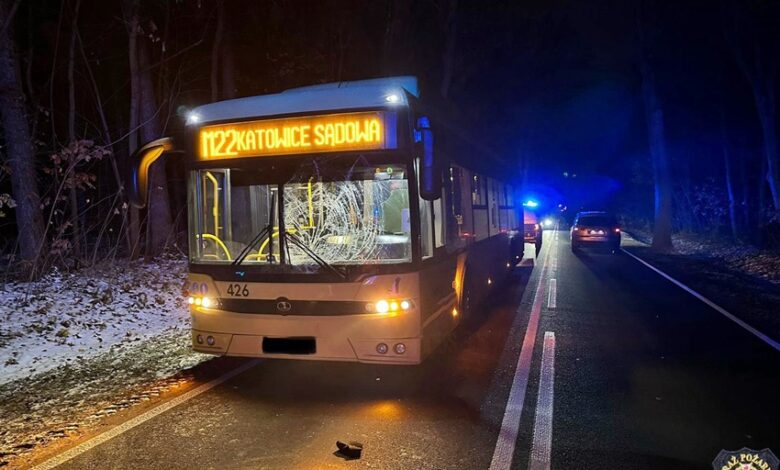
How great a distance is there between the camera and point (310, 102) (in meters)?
6.00

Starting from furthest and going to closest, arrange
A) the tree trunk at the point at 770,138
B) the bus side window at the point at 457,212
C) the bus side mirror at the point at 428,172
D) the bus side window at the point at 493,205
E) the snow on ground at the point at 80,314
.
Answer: the tree trunk at the point at 770,138
the bus side window at the point at 493,205
the snow on ground at the point at 80,314
the bus side window at the point at 457,212
the bus side mirror at the point at 428,172

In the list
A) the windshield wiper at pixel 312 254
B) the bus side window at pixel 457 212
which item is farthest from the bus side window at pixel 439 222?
the windshield wiper at pixel 312 254

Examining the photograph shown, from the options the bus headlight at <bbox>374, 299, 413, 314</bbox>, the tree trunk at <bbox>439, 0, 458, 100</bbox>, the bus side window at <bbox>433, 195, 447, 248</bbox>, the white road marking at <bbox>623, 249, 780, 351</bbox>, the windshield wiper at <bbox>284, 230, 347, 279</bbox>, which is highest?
the tree trunk at <bbox>439, 0, 458, 100</bbox>

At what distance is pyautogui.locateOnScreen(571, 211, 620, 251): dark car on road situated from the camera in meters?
24.0

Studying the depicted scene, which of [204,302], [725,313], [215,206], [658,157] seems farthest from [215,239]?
[658,157]

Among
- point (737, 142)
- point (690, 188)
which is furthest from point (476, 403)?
point (690, 188)

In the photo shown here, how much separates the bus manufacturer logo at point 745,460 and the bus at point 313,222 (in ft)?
8.94

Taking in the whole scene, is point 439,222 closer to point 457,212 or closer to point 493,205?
point 457,212

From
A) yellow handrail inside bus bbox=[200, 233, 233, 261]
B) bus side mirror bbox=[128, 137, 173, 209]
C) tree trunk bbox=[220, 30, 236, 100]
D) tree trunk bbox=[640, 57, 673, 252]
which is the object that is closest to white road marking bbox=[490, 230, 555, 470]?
yellow handrail inside bus bbox=[200, 233, 233, 261]

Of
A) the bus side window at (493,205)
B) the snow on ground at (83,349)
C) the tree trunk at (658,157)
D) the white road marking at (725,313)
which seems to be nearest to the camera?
the snow on ground at (83,349)

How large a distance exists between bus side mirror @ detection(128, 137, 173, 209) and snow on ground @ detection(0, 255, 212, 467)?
6.94 feet

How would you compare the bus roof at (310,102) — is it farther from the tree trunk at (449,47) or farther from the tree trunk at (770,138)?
the tree trunk at (770,138)

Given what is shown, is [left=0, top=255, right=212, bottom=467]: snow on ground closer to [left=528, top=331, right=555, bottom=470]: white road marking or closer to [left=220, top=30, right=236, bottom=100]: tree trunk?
[left=528, top=331, right=555, bottom=470]: white road marking

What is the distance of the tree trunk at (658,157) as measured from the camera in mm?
27286
